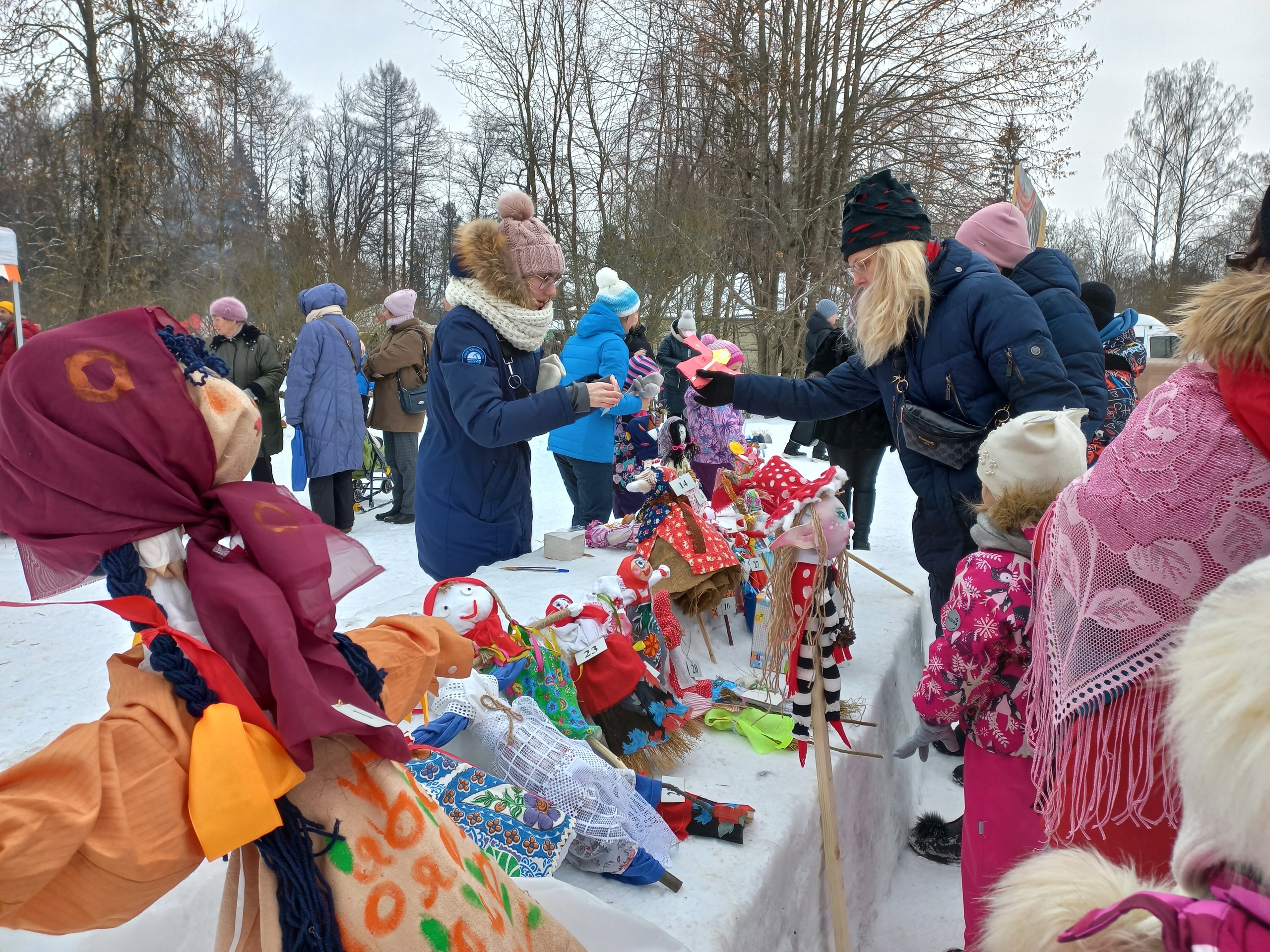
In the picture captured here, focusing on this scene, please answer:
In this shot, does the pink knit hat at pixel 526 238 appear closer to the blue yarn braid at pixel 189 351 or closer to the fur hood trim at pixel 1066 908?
the blue yarn braid at pixel 189 351

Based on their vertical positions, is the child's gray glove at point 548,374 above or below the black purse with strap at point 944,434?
above

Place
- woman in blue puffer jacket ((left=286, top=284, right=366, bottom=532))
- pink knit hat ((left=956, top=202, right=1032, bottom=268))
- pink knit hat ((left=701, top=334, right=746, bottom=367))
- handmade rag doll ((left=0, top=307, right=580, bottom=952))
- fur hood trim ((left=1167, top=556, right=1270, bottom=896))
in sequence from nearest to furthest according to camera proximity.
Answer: fur hood trim ((left=1167, top=556, right=1270, bottom=896)), handmade rag doll ((left=0, top=307, right=580, bottom=952)), pink knit hat ((left=956, top=202, right=1032, bottom=268)), pink knit hat ((left=701, top=334, right=746, bottom=367)), woman in blue puffer jacket ((left=286, top=284, right=366, bottom=532))

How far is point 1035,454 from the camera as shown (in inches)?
74.5

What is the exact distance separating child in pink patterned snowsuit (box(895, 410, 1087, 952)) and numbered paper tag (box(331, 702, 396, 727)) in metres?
1.32

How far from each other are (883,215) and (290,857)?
7.77ft

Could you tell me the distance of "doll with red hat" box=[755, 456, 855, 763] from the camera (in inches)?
87.0

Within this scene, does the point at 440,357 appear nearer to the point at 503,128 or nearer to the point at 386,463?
Answer: the point at 386,463

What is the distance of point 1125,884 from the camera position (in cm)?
80

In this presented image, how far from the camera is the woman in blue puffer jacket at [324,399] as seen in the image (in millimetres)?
5734

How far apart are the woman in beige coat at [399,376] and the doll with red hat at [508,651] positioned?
4523 millimetres

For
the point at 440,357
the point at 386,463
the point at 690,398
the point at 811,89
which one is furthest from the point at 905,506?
the point at 811,89

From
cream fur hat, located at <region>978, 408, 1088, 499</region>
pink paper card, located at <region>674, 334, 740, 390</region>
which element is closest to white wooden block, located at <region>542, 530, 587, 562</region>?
pink paper card, located at <region>674, 334, 740, 390</region>

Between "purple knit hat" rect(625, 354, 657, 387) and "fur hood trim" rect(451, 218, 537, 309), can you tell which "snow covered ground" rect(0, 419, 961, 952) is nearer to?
"purple knit hat" rect(625, 354, 657, 387)

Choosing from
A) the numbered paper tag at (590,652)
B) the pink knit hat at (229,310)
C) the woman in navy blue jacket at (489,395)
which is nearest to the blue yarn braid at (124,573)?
the numbered paper tag at (590,652)
